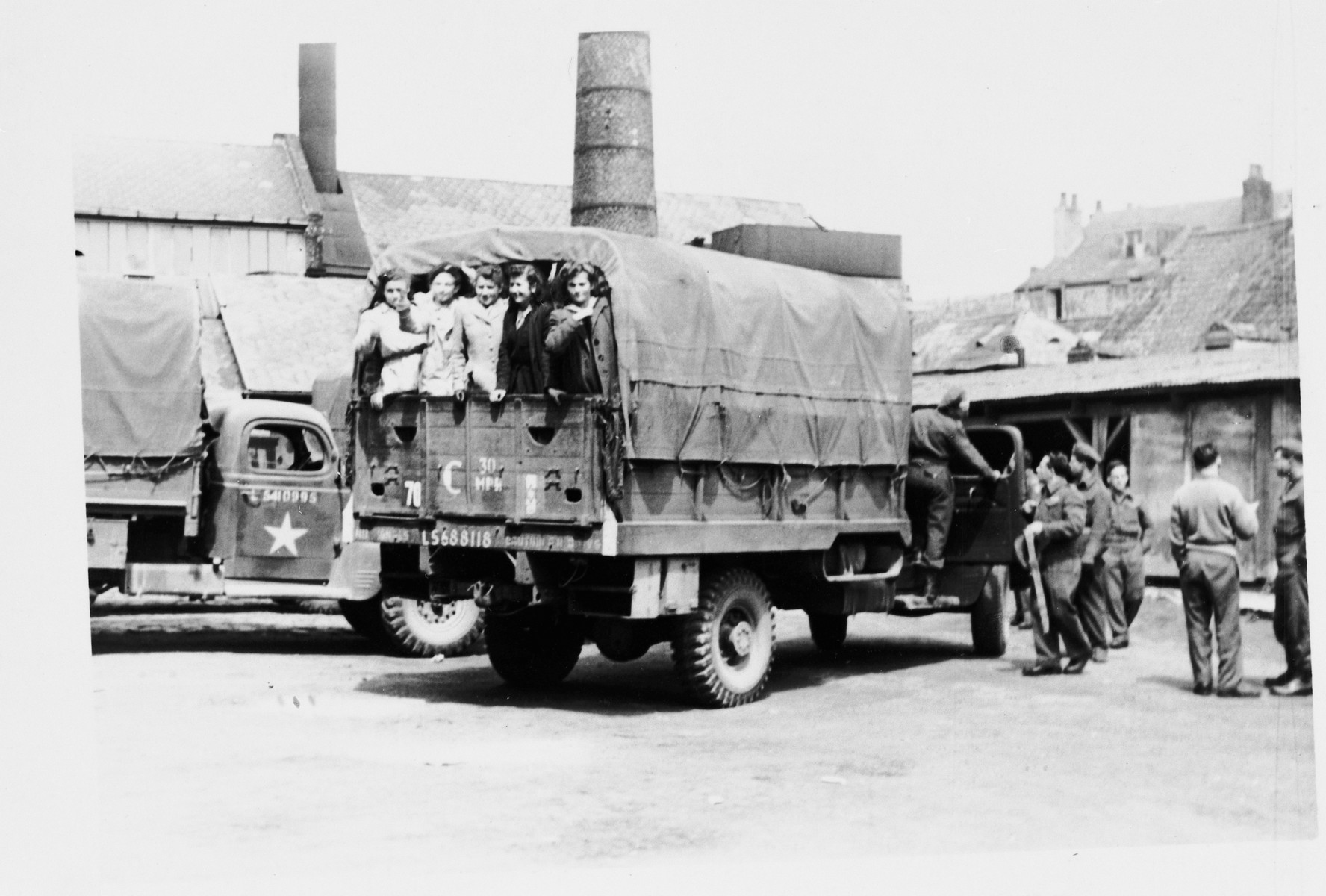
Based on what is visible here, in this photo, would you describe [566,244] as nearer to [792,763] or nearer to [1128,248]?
[792,763]

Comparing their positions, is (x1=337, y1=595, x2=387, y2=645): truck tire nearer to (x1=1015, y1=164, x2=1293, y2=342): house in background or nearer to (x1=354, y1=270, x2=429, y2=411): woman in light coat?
(x1=354, y1=270, x2=429, y2=411): woman in light coat

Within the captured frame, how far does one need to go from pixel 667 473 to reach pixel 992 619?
459cm

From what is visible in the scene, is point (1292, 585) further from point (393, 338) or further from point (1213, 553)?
point (393, 338)

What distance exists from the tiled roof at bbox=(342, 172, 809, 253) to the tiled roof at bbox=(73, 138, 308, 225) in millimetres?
1682

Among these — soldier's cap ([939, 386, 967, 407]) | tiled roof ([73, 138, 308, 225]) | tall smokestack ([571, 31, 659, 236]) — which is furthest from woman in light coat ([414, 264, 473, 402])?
tiled roof ([73, 138, 308, 225])

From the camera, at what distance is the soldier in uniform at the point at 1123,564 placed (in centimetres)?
1386

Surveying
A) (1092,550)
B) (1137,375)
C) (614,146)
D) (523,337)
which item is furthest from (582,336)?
(614,146)

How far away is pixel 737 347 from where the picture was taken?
36.9 feet

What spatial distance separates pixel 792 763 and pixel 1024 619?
8.26m

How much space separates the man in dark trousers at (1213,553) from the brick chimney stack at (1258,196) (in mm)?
1906

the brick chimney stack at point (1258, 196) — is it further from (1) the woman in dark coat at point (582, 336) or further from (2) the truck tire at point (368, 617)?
(2) the truck tire at point (368, 617)

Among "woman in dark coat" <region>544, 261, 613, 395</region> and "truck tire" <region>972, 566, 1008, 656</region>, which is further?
"truck tire" <region>972, 566, 1008, 656</region>

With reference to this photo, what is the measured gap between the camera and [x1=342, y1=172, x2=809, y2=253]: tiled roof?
35.5 meters

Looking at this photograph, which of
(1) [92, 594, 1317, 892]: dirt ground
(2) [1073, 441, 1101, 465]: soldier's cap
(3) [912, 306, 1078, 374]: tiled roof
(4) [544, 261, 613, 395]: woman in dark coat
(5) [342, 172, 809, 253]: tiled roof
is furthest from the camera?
(5) [342, 172, 809, 253]: tiled roof
